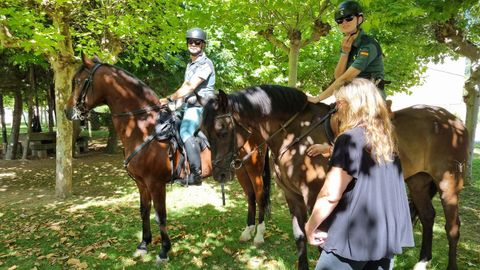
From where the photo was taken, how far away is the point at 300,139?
11.8 ft

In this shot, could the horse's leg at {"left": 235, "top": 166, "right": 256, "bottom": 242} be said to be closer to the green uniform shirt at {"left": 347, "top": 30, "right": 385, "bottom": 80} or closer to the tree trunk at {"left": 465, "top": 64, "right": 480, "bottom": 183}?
the green uniform shirt at {"left": 347, "top": 30, "right": 385, "bottom": 80}

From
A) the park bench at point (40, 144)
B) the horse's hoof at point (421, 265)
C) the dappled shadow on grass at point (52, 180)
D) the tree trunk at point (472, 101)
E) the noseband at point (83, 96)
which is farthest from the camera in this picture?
the park bench at point (40, 144)

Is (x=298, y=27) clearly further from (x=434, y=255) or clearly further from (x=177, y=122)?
(x=434, y=255)

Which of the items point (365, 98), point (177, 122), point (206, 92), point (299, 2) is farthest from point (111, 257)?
point (299, 2)

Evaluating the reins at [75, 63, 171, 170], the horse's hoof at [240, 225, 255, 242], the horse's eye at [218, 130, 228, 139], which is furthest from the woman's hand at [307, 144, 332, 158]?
the horse's hoof at [240, 225, 255, 242]

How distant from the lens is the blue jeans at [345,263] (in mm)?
2191

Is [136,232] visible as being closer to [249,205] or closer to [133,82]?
[249,205]

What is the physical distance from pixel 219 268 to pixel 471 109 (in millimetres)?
9362

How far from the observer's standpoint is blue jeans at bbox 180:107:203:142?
15.9 ft

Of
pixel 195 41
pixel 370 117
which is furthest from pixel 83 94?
pixel 370 117

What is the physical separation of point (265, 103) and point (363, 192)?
178cm

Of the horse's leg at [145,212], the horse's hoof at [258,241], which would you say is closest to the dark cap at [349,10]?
the horse's hoof at [258,241]

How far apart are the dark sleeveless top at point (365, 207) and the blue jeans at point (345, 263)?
8 cm

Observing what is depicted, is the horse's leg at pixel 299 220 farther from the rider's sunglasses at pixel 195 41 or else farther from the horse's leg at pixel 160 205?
the rider's sunglasses at pixel 195 41
